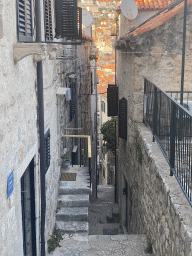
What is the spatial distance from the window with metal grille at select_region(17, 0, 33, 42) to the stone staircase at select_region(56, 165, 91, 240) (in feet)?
14.5

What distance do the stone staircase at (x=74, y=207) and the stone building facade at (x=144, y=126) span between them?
4.38 feet

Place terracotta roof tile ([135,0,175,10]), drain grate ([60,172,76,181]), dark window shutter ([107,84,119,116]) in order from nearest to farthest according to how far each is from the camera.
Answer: drain grate ([60,172,76,181]) → terracotta roof tile ([135,0,175,10]) → dark window shutter ([107,84,119,116])

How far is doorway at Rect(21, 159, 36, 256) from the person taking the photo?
4961 millimetres

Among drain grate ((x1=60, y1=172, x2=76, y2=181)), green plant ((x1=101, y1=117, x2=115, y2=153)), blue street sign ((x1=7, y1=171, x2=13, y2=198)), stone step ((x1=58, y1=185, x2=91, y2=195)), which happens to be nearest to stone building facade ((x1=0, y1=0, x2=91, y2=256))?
blue street sign ((x1=7, y1=171, x2=13, y2=198))

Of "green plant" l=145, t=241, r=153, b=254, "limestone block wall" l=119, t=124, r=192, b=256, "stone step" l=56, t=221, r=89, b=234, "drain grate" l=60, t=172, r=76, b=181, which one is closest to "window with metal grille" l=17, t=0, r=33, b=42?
"limestone block wall" l=119, t=124, r=192, b=256

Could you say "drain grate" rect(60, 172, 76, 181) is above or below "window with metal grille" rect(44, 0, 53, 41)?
below

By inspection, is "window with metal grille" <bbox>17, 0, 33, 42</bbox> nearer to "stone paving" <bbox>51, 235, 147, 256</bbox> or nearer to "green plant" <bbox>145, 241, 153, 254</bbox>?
"stone paving" <bbox>51, 235, 147, 256</bbox>

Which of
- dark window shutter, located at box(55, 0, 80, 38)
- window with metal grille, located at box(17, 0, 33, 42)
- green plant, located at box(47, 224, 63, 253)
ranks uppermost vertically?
dark window shutter, located at box(55, 0, 80, 38)

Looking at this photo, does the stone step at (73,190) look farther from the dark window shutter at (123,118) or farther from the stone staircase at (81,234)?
the dark window shutter at (123,118)

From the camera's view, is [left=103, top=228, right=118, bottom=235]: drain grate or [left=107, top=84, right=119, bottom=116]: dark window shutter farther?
[left=107, top=84, right=119, bottom=116]: dark window shutter

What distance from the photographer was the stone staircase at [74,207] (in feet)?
23.7

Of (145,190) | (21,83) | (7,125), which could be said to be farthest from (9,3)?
(145,190)

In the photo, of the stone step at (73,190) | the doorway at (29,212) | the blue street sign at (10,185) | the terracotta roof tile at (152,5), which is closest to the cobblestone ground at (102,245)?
the doorway at (29,212)

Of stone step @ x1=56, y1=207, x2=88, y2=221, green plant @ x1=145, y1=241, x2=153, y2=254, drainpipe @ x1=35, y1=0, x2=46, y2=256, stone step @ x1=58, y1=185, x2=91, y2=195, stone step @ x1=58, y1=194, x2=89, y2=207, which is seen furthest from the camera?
stone step @ x1=58, y1=185, x2=91, y2=195
